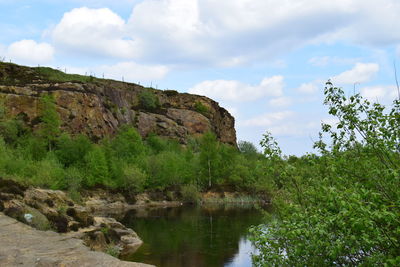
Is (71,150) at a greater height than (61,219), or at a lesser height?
greater

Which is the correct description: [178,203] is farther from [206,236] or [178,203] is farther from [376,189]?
[376,189]

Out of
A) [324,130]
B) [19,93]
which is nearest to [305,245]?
[324,130]

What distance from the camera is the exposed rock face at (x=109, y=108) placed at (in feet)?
297

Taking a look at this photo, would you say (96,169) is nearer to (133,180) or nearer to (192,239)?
(133,180)

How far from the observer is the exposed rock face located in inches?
3568

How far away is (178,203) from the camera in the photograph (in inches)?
3147

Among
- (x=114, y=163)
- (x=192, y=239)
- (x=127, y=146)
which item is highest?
(x=127, y=146)

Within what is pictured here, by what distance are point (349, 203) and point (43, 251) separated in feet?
43.7

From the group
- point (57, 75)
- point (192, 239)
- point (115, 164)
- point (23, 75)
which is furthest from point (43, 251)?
point (57, 75)

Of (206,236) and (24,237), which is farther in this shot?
(206,236)

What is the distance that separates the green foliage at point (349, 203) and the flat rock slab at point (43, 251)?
5.98 m

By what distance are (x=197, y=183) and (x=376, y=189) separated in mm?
83999

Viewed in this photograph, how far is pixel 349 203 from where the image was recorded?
21.7ft

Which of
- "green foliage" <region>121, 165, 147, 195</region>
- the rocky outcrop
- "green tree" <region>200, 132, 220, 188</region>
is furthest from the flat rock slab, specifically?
"green tree" <region>200, 132, 220, 188</region>
